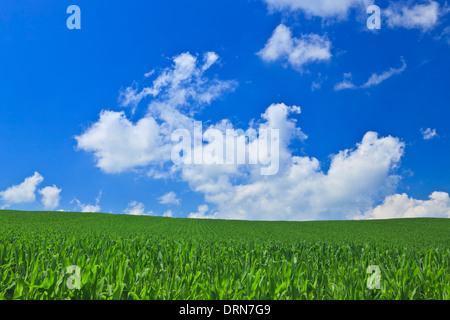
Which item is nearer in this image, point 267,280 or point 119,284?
point 119,284

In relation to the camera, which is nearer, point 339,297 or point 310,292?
point 339,297

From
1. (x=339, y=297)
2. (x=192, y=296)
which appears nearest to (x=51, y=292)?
(x=192, y=296)

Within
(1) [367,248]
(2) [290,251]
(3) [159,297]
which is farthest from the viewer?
(1) [367,248]

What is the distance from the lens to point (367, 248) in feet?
42.8

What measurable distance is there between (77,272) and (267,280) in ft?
11.0
